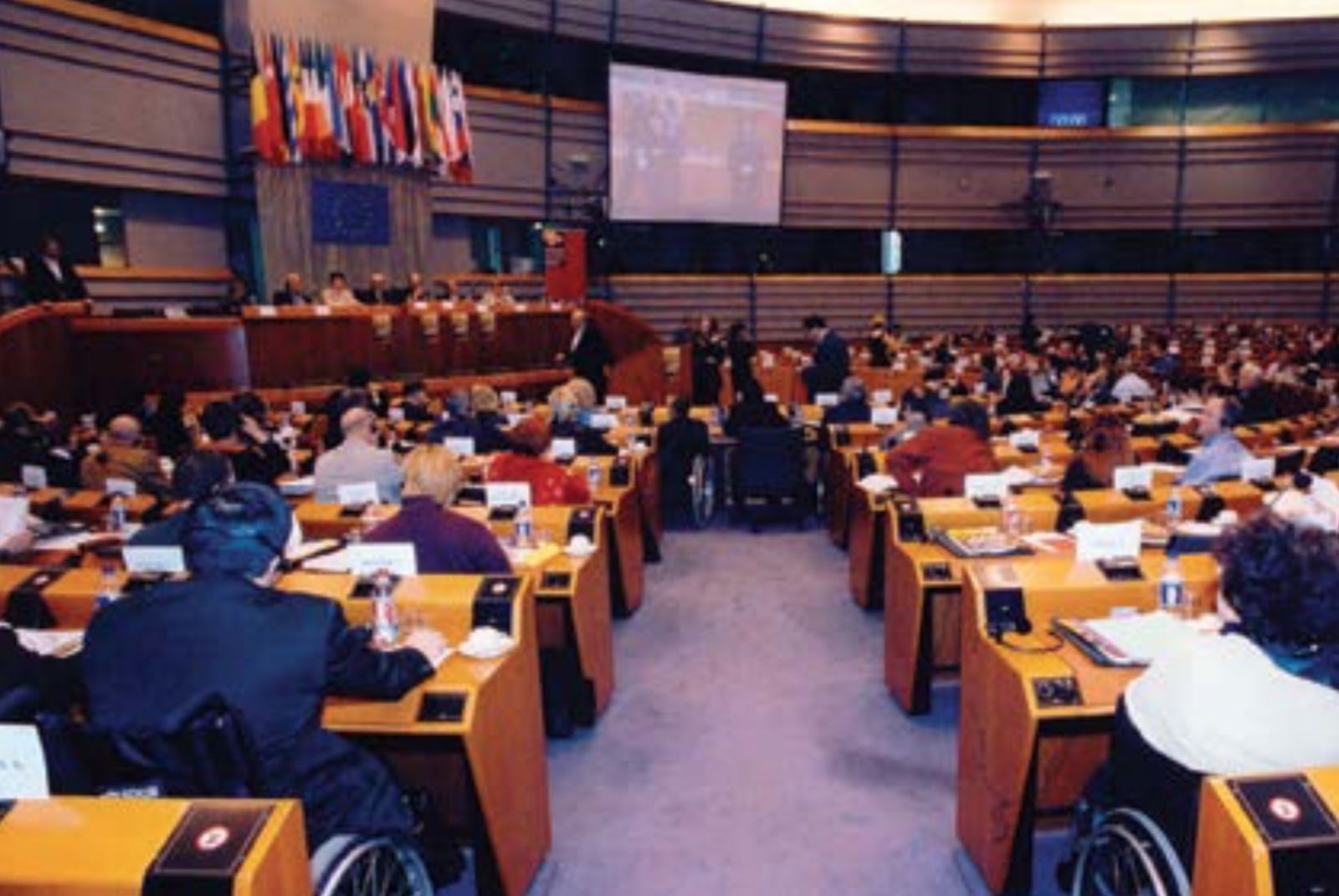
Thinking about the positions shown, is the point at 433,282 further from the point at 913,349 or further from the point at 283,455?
the point at 283,455

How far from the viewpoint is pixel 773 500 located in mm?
8500

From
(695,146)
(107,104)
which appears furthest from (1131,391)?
(107,104)

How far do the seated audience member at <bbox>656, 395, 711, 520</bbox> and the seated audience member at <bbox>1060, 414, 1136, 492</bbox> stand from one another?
11.0ft

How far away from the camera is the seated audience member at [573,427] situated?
7258mm

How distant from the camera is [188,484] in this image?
4.29 meters

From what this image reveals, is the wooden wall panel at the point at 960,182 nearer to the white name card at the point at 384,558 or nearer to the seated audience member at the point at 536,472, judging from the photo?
the seated audience member at the point at 536,472

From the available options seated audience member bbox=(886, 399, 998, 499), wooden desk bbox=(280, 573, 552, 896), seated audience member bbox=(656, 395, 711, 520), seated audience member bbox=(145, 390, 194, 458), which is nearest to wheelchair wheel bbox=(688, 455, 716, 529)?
seated audience member bbox=(656, 395, 711, 520)

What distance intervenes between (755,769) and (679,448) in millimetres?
4209

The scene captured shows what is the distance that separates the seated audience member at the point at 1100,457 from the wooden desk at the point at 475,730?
11.3 ft

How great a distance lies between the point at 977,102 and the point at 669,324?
7.74 m

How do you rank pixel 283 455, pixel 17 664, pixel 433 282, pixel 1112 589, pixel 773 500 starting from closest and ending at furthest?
1. pixel 17 664
2. pixel 1112 589
3. pixel 283 455
4. pixel 773 500
5. pixel 433 282

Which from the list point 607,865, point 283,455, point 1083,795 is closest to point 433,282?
point 283,455

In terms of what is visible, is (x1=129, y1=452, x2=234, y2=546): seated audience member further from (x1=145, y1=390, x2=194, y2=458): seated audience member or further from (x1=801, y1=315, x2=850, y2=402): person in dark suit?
(x1=801, y1=315, x2=850, y2=402): person in dark suit

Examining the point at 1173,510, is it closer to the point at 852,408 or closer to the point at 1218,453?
the point at 1218,453
